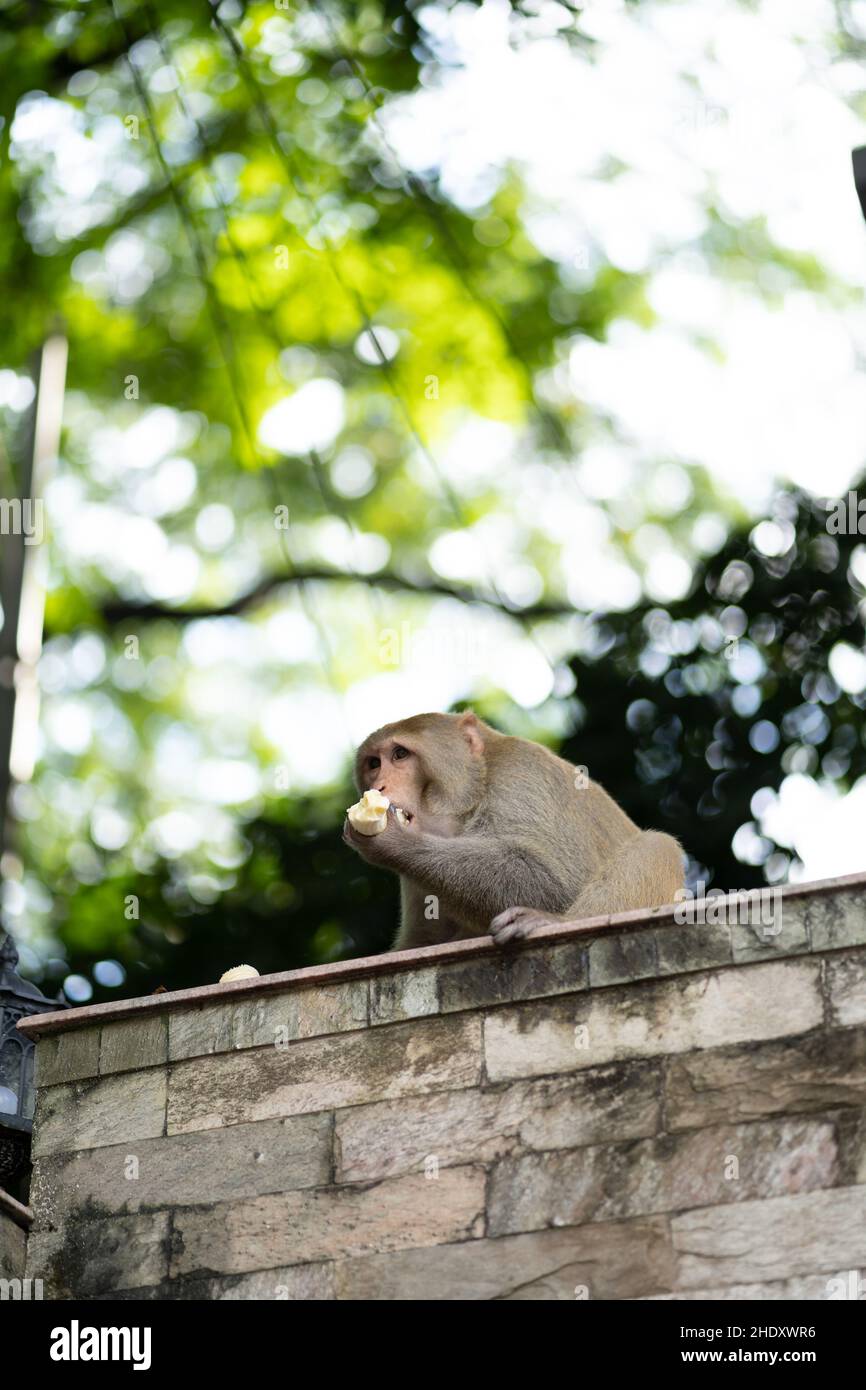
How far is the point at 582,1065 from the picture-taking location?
7.25 m

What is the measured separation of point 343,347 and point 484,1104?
18.5 meters

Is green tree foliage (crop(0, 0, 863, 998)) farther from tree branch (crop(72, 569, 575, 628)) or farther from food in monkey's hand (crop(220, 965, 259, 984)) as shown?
food in monkey's hand (crop(220, 965, 259, 984))

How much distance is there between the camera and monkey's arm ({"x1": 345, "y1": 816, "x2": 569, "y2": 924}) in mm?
8508

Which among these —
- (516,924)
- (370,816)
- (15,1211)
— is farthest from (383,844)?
(15,1211)

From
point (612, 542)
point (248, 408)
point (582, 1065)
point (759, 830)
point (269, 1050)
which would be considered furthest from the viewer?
point (248, 408)

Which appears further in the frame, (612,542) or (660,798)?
(612,542)

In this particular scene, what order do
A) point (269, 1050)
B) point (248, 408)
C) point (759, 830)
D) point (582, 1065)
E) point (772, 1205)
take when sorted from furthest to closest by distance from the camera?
1. point (248, 408)
2. point (759, 830)
3. point (269, 1050)
4. point (582, 1065)
5. point (772, 1205)

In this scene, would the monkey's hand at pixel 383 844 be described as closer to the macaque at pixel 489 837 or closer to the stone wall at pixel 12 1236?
the macaque at pixel 489 837

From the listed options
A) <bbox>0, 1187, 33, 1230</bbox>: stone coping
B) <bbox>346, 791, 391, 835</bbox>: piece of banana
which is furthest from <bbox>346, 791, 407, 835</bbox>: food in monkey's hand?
<bbox>0, 1187, 33, 1230</bbox>: stone coping

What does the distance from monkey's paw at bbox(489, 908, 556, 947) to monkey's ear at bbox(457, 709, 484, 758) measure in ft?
5.53

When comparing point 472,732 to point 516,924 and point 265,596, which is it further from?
point 265,596
